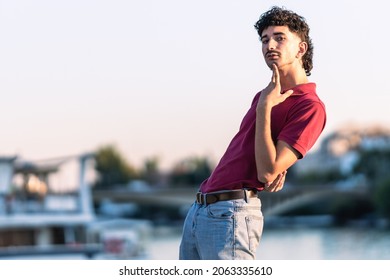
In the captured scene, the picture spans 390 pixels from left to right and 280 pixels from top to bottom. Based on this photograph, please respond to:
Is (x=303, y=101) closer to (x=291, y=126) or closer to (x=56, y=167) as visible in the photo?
(x=291, y=126)

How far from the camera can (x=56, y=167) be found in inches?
556

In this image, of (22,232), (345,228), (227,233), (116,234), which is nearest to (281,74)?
(227,233)

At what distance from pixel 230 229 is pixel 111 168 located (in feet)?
119

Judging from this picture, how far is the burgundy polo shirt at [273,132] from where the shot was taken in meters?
1.48

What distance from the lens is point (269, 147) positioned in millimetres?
1430

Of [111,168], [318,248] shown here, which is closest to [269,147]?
[318,248]

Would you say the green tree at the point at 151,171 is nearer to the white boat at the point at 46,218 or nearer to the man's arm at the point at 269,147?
the white boat at the point at 46,218

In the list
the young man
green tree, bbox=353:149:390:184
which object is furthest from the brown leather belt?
green tree, bbox=353:149:390:184

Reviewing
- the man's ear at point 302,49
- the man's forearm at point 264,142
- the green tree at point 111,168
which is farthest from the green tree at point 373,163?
the man's forearm at point 264,142

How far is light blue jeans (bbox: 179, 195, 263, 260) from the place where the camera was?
4.91ft

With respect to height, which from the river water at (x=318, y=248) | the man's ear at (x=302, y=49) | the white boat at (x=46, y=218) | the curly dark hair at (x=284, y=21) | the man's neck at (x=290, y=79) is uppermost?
the curly dark hair at (x=284, y=21)

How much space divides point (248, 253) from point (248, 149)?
0.47ft

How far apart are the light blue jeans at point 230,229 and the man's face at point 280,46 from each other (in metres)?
0.19

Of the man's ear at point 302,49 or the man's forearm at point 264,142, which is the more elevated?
the man's ear at point 302,49
